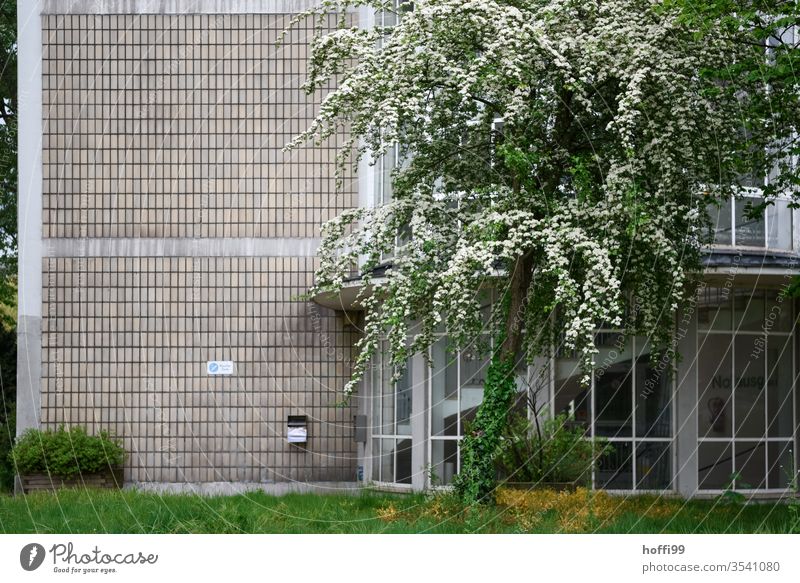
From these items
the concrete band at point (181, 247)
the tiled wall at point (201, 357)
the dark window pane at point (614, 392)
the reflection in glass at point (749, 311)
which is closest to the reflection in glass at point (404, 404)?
the tiled wall at point (201, 357)

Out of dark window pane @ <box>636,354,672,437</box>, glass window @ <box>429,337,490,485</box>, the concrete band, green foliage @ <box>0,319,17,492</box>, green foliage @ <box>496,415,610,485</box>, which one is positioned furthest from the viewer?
green foliage @ <box>0,319,17,492</box>

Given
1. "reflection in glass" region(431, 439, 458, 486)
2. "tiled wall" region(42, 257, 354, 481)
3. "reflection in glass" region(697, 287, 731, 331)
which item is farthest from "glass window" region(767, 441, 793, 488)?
"tiled wall" region(42, 257, 354, 481)

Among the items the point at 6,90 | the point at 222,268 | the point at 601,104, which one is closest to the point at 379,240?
the point at 601,104

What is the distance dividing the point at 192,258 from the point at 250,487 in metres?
4.33

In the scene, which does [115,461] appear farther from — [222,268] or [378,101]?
[378,101]

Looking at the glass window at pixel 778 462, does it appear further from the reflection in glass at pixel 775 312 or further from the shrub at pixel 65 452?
the shrub at pixel 65 452

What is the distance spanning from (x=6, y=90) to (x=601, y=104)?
49.8 feet

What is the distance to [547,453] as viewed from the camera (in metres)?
17.2

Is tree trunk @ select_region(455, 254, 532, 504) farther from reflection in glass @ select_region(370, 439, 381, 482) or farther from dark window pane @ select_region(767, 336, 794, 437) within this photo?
dark window pane @ select_region(767, 336, 794, 437)

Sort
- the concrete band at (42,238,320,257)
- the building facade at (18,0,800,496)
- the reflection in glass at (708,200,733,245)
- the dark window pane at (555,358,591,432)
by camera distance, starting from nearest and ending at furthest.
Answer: the reflection in glass at (708,200,733,245) < the dark window pane at (555,358,591,432) < the building facade at (18,0,800,496) < the concrete band at (42,238,320,257)

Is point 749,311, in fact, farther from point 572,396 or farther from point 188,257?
point 188,257

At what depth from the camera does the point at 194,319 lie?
20094 millimetres

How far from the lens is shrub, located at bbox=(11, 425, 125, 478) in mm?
18781

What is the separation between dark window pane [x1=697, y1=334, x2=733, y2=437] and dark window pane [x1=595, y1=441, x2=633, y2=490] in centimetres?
145
